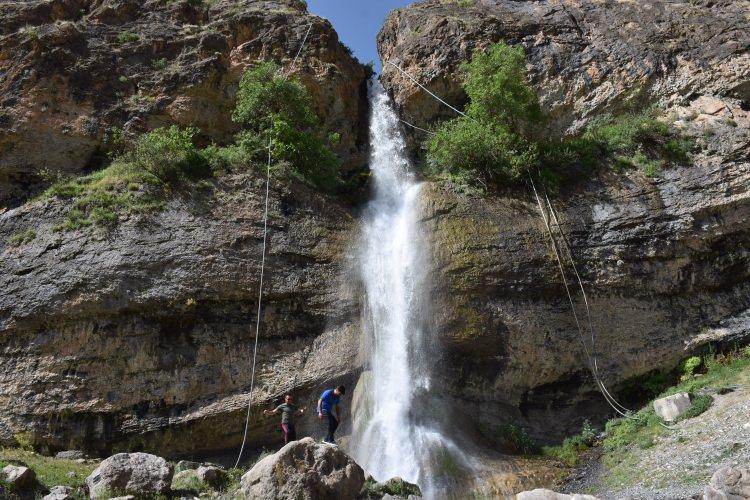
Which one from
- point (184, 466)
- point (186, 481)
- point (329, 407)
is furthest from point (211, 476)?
point (329, 407)

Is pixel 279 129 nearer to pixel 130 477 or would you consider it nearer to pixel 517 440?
pixel 517 440

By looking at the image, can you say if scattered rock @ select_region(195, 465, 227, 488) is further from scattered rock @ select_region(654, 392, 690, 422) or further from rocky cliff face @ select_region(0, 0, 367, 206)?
rocky cliff face @ select_region(0, 0, 367, 206)

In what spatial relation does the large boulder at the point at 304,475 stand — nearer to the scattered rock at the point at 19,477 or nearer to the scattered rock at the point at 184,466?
the scattered rock at the point at 184,466

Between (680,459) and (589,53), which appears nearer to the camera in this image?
(680,459)

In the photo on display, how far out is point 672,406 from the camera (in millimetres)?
13188

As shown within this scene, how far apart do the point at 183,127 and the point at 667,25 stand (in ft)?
60.5

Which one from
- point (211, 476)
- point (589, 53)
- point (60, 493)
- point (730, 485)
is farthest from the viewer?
point (589, 53)

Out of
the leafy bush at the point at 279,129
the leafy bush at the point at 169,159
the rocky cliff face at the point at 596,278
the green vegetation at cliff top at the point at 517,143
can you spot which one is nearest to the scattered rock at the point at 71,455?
the leafy bush at the point at 169,159

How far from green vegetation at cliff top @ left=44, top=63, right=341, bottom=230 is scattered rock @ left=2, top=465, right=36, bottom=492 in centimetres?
742

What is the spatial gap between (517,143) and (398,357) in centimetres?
828

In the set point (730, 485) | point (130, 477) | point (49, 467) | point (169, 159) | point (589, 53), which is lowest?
point (730, 485)

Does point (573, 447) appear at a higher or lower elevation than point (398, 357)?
lower

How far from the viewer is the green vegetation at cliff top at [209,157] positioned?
646 inches

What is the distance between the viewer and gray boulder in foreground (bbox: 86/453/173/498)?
9586 millimetres
